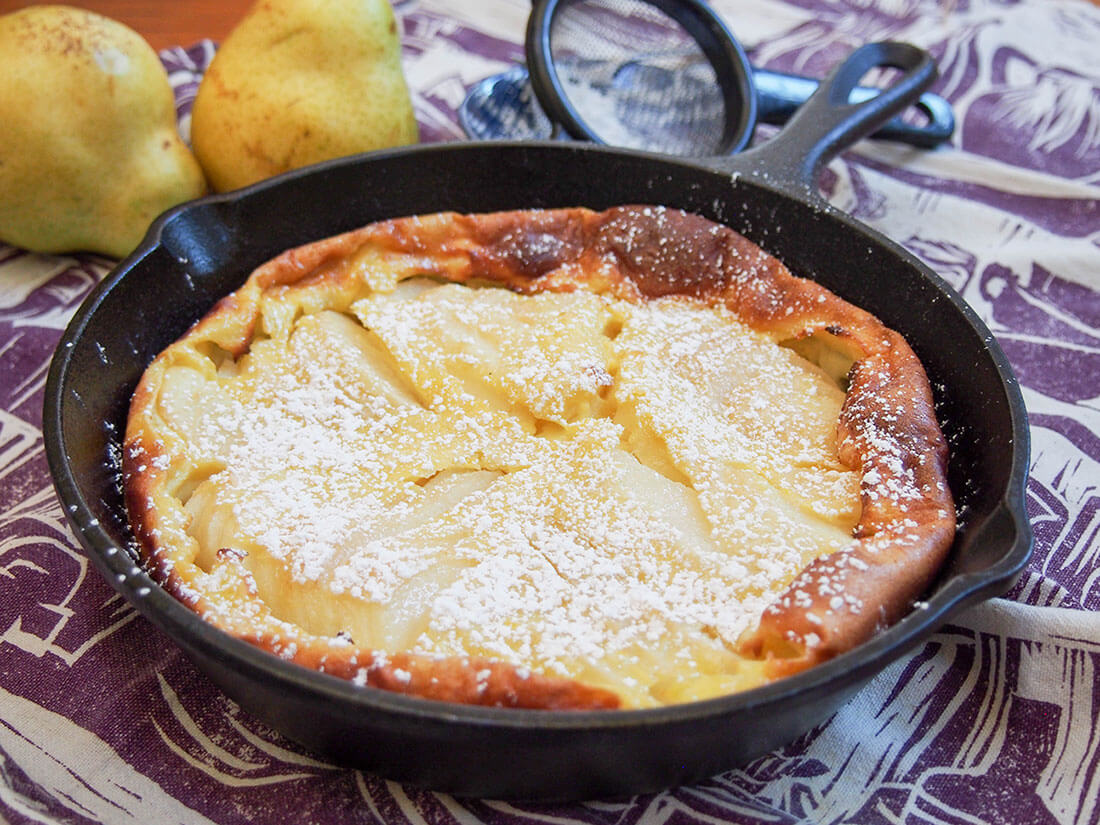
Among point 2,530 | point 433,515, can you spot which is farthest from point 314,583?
point 2,530

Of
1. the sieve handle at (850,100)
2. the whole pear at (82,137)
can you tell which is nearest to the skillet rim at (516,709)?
the whole pear at (82,137)

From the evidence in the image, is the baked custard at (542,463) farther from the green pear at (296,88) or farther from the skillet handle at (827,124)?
the green pear at (296,88)

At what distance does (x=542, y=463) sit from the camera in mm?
1127

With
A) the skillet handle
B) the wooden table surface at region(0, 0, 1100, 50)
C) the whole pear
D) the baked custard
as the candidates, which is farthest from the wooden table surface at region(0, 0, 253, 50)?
the skillet handle

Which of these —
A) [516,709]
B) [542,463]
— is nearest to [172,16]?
[542,463]

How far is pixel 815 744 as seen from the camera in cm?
100

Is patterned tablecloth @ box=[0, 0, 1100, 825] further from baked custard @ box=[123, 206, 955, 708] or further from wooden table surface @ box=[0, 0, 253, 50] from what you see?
wooden table surface @ box=[0, 0, 253, 50]

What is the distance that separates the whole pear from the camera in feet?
5.01

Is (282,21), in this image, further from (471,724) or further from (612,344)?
(471,724)

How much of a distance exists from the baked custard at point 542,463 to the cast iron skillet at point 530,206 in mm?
51

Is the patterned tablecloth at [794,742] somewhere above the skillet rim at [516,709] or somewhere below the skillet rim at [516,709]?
below

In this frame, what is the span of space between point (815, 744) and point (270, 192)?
102cm

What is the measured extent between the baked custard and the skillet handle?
0.39 feet

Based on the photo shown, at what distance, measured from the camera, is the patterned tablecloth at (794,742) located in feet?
3.11
